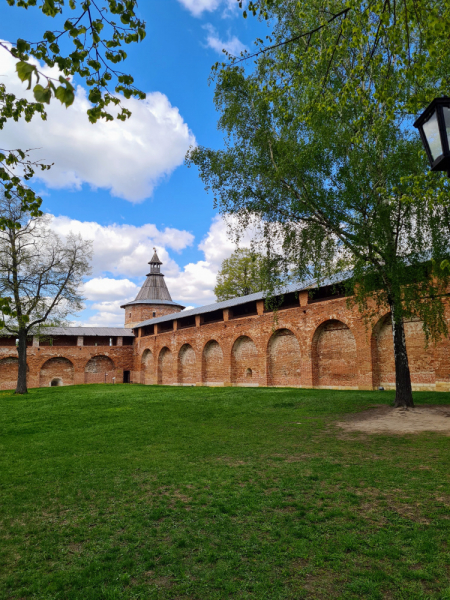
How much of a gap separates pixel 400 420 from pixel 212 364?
16.4m

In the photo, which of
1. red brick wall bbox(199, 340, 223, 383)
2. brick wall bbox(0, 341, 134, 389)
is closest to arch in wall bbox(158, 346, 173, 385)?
red brick wall bbox(199, 340, 223, 383)

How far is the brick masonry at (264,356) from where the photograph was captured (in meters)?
15.1

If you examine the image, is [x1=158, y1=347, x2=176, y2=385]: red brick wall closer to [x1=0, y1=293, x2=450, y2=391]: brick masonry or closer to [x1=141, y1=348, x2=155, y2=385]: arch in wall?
[x1=0, y1=293, x2=450, y2=391]: brick masonry

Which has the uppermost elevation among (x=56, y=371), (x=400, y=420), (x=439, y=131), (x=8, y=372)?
(x=439, y=131)

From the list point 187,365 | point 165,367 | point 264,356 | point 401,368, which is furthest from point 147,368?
point 401,368

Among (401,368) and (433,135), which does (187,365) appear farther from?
(433,135)

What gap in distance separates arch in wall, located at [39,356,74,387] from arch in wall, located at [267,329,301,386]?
60.7 feet

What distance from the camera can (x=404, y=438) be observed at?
691 centimetres

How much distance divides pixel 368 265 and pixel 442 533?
7.08 meters

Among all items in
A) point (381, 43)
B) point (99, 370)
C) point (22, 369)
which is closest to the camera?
point (381, 43)

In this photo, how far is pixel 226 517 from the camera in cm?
368

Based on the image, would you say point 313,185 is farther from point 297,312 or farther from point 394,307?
point 297,312

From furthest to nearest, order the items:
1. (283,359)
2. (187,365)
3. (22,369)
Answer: (187,365), (22,369), (283,359)

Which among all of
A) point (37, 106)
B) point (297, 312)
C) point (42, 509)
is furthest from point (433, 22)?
point (297, 312)
